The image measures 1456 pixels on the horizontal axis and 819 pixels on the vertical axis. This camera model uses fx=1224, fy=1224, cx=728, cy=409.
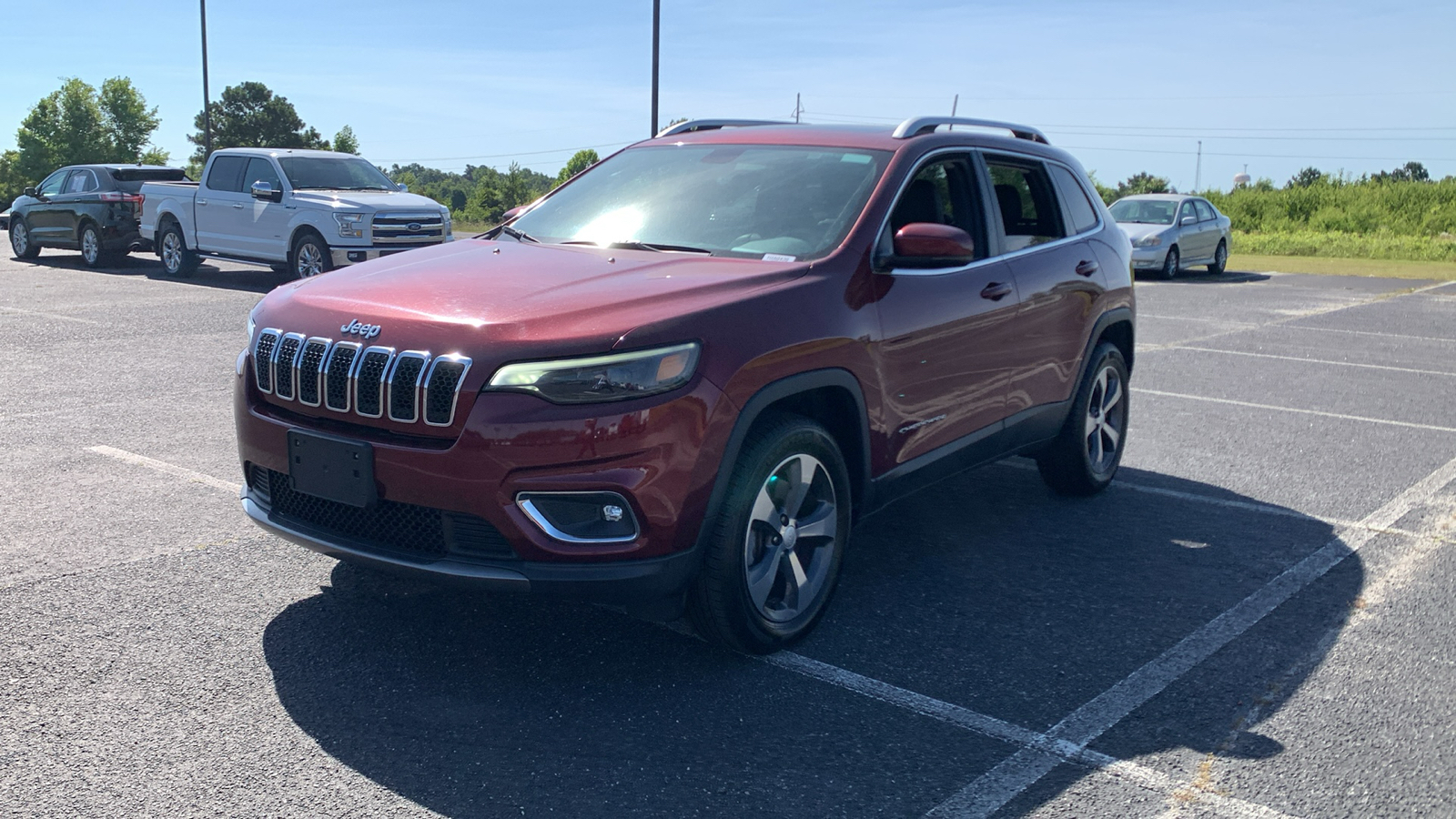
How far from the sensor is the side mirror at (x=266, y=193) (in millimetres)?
16000

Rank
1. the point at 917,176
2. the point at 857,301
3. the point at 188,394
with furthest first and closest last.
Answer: the point at 188,394 → the point at 917,176 → the point at 857,301

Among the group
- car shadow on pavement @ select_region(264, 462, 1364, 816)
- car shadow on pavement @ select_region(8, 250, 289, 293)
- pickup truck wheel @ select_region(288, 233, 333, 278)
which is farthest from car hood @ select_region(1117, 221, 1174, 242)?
car shadow on pavement @ select_region(264, 462, 1364, 816)

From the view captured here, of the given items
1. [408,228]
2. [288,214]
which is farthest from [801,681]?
[288,214]

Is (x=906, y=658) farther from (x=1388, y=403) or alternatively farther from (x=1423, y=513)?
(x=1388, y=403)

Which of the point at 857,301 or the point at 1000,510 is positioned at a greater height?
the point at 857,301

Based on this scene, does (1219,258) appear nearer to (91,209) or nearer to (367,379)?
(91,209)

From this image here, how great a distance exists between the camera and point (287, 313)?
3975 mm

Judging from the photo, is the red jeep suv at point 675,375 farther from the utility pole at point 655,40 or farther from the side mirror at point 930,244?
the utility pole at point 655,40

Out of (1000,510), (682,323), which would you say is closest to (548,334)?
(682,323)

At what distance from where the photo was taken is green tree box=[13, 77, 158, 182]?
90500 mm

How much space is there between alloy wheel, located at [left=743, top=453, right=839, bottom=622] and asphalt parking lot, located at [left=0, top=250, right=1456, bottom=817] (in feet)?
0.67

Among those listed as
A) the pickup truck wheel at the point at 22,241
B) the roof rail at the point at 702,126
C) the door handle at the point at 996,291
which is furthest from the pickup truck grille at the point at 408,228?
the door handle at the point at 996,291

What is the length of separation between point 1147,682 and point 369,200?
46.8ft

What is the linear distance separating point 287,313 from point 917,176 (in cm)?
243
